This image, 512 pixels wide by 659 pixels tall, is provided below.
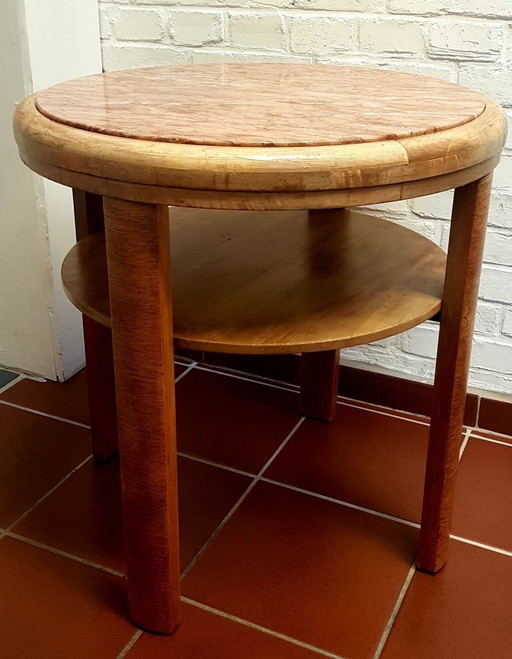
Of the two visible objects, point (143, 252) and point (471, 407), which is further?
point (471, 407)

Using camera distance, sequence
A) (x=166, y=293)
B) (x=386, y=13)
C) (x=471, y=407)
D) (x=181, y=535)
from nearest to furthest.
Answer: (x=166, y=293)
(x=181, y=535)
(x=386, y=13)
(x=471, y=407)

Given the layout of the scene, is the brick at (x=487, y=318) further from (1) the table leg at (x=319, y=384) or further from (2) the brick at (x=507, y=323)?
(1) the table leg at (x=319, y=384)

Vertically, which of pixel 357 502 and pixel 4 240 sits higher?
pixel 4 240

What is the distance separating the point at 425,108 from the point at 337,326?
1.01 ft

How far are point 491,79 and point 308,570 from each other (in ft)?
3.05

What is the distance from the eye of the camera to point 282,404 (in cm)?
174

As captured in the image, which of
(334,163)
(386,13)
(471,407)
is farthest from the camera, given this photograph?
(471,407)

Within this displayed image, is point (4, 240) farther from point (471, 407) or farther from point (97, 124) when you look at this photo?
point (471, 407)

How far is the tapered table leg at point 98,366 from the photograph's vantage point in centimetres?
131

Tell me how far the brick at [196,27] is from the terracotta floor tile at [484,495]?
100cm

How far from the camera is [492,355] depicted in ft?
5.25

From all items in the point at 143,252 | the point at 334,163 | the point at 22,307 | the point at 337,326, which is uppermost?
the point at 334,163

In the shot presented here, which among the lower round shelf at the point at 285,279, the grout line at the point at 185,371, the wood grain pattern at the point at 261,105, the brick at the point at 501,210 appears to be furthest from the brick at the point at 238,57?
the grout line at the point at 185,371

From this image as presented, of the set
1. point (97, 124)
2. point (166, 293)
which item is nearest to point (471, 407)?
A: point (166, 293)
